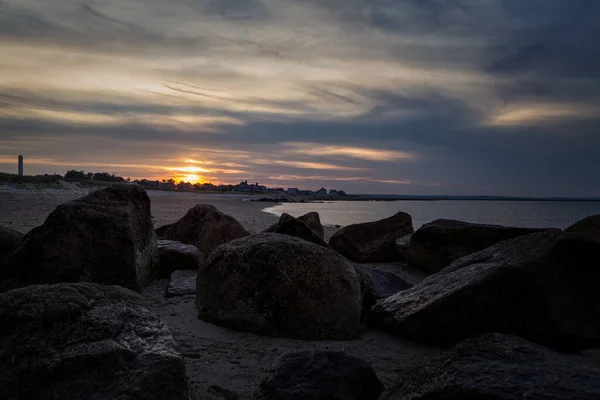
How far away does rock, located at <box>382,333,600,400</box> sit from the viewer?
2.39m

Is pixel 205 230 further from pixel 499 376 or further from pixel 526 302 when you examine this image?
pixel 499 376

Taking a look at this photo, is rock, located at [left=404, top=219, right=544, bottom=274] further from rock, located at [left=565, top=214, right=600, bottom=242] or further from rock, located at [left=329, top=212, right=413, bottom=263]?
rock, located at [left=565, top=214, right=600, bottom=242]

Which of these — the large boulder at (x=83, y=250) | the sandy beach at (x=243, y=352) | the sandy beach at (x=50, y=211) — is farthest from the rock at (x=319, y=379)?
the sandy beach at (x=50, y=211)

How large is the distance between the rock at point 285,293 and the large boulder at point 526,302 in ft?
A: 1.84

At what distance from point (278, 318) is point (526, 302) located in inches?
82.3

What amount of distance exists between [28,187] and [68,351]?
45355 millimetres

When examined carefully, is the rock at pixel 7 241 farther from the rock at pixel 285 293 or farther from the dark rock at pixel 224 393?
the dark rock at pixel 224 393

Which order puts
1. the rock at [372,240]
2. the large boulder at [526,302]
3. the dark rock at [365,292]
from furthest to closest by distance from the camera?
the rock at [372,240]
the dark rock at [365,292]
the large boulder at [526,302]

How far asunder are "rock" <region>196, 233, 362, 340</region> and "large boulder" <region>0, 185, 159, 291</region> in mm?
1524

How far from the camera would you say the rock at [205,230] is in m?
8.63

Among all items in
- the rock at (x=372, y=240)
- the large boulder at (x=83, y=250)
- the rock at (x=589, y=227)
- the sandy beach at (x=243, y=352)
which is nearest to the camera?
the sandy beach at (x=243, y=352)

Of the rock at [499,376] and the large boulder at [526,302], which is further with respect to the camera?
the large boulder at [526,302]

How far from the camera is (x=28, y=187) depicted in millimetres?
42062

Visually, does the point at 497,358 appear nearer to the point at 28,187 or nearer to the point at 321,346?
the point at 321,346
